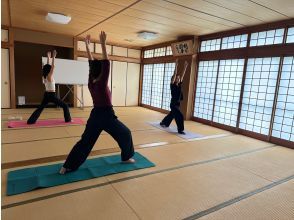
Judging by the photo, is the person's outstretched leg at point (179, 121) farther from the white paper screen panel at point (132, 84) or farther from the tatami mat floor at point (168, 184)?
the white paper screen panel at point (132, 84)

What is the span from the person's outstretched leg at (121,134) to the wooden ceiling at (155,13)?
7.49 ft

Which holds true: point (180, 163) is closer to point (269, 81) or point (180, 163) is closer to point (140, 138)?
point (140, 138)

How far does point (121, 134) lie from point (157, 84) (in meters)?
5.74

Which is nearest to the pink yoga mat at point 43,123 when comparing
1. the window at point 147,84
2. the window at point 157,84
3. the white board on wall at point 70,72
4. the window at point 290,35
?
the white board on wall at point 70,72

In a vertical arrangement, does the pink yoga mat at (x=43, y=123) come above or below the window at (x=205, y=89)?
below

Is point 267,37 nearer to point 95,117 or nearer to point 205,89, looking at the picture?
point 205,89

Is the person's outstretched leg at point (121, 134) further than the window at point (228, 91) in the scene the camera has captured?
No

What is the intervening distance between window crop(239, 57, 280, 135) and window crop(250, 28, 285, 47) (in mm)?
348

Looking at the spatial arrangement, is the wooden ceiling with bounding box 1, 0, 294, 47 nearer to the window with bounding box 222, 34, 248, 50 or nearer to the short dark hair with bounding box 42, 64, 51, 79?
the window with bounding box 222, 34, 248, 50

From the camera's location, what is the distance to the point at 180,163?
3238mm

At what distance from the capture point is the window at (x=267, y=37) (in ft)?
14.9

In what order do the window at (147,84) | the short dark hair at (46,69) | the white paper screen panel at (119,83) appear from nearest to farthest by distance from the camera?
the short dark hair at (46,69)
the white paper screen panel at (119,83)
the window at (147,84)

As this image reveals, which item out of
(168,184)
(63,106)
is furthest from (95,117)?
(63,106)

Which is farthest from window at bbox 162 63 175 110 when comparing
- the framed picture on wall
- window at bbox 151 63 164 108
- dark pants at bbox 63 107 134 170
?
dark pants at bbox 63 107 134 170
